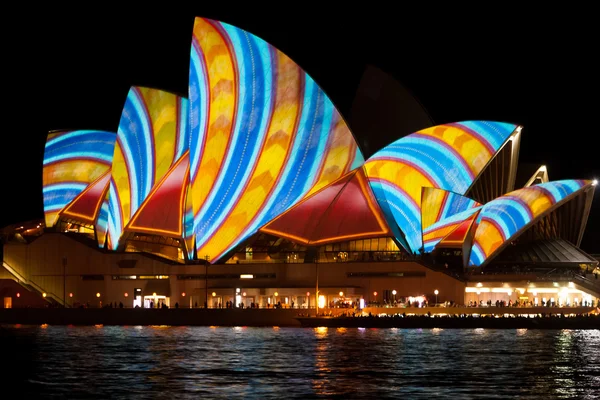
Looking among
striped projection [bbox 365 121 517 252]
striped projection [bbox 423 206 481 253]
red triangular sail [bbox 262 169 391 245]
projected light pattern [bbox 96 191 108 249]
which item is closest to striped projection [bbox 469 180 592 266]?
striped projection [bbox 423 206 481 253]

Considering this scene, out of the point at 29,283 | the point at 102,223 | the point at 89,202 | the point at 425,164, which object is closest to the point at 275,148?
the point at 425,164

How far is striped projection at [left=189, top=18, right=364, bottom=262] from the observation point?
72875mm

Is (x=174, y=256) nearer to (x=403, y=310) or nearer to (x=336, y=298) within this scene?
(x=336, y=298)

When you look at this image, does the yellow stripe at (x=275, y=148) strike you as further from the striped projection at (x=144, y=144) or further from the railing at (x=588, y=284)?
the railing at (x=588, y=284)

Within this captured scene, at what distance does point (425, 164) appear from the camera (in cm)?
7475

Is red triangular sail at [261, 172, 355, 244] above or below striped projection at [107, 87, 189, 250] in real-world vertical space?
below

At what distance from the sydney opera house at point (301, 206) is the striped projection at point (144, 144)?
9cm

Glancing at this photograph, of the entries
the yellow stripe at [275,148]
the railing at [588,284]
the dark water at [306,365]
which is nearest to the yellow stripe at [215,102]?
the yellow stripe at [275,148]

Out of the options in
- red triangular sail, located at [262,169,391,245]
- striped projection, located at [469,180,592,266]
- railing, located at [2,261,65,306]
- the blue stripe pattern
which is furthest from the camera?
railing, located at [2,261,65,306]

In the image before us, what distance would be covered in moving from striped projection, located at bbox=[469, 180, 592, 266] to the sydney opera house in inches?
3.5

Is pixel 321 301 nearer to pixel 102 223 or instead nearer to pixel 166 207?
pixel 166 207

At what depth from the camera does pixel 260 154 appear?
7419cm

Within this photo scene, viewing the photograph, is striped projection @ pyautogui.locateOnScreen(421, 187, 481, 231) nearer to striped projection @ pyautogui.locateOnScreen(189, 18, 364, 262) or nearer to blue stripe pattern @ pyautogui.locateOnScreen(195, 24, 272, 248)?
striped projection @ pyautogui.locateOnScreen(189, 18, 364, 262)

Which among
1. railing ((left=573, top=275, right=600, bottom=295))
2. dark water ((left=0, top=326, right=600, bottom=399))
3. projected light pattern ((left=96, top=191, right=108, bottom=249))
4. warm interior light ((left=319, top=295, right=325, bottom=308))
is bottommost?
dark water ((left=0, top=326, right=600, bottom=399))
